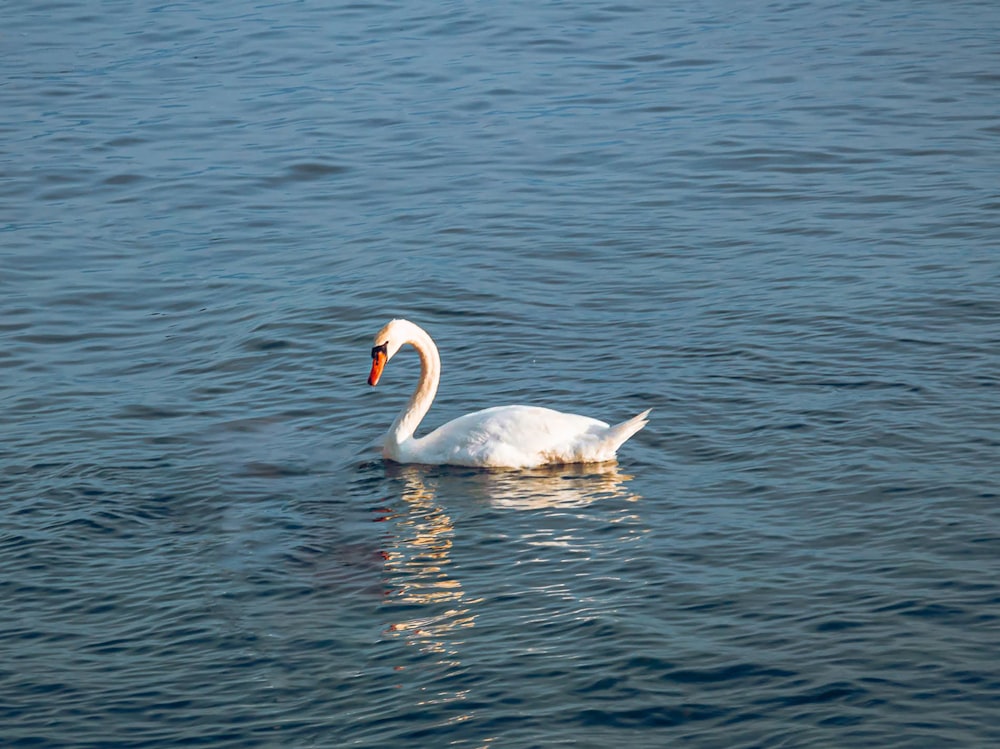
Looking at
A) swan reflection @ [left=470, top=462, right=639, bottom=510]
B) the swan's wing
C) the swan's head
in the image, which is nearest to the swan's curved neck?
the swan's head

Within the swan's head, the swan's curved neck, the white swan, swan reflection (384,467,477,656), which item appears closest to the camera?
swan reflection (384,467,477,656)

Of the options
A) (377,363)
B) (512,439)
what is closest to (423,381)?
(377,363)

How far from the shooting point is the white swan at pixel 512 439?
11.0m

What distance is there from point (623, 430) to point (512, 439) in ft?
2.66

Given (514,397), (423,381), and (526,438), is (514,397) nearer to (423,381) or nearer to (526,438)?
(423,381)

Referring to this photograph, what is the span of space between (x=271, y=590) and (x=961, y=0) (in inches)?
883

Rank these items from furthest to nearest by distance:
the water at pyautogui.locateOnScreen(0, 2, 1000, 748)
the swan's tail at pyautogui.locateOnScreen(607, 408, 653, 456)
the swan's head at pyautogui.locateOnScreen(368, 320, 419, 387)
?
1. the swan's head at pyautogui.locateOnScreen(368, 320, 419, 387)
2. the swan's tail at pyautogui.locateOnScreen(607, 408, 653, 456)
3. the water at pyautogui.locateOnScreen(0, 2, 1000, 748)

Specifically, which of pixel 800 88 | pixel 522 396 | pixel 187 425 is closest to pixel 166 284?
pixel 187 425

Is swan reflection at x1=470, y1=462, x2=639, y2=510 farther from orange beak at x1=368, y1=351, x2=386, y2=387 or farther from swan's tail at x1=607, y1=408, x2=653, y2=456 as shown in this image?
orange beak at x1=368, y1=351, x2=386, y2=387

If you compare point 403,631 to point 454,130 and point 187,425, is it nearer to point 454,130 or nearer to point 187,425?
point 187,425

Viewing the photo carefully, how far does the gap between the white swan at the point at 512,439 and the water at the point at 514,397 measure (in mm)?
187

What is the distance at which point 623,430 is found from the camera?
35.8ft

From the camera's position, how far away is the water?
26.8ft

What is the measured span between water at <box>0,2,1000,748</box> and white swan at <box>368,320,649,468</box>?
0.19 meters
